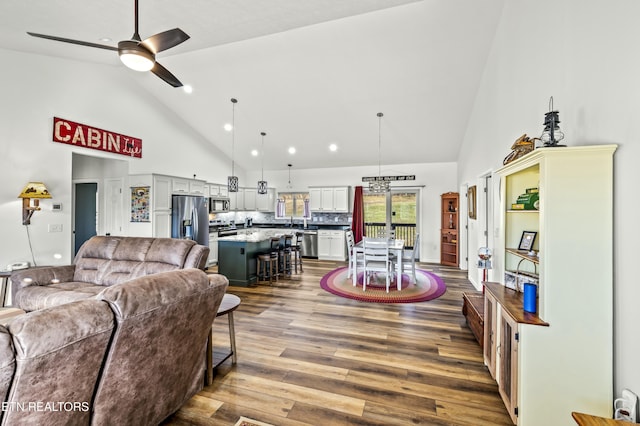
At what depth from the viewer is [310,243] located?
836cm

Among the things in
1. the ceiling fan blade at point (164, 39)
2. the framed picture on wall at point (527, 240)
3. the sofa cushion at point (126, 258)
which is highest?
the ceiling fan blade at point (164, 39)

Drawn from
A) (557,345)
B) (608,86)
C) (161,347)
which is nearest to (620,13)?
(608,86)

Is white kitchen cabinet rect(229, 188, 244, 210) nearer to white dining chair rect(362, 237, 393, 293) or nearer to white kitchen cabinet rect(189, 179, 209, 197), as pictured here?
white kitchen cabinet rect(189, 179, 209, 197)

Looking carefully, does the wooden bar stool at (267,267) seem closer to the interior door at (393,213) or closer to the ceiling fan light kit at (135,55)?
the interior door at (393,213)

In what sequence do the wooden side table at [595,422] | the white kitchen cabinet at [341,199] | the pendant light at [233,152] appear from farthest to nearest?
the white kitchen cabinet at [341,199], the pendant light at [233,152], the wooden side table at [595,422]

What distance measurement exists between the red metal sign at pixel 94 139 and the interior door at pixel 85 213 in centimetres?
152

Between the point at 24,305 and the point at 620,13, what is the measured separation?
5557 mm

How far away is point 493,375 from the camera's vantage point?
2.37m

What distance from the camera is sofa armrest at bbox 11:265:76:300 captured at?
3158 millimetres

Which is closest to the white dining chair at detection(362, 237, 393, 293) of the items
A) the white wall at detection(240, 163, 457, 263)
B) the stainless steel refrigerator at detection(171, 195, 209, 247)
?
the white wall at detection(240, 163, 457, 263)

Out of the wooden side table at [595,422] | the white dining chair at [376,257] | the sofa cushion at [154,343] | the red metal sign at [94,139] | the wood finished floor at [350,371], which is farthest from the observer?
the white dining chair at [376,257]

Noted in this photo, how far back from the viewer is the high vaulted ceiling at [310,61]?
10.9 ft

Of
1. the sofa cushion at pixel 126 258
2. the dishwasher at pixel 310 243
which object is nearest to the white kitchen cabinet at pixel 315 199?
the dishwasher at pixel 310 243

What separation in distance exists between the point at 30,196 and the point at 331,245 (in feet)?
20.2
